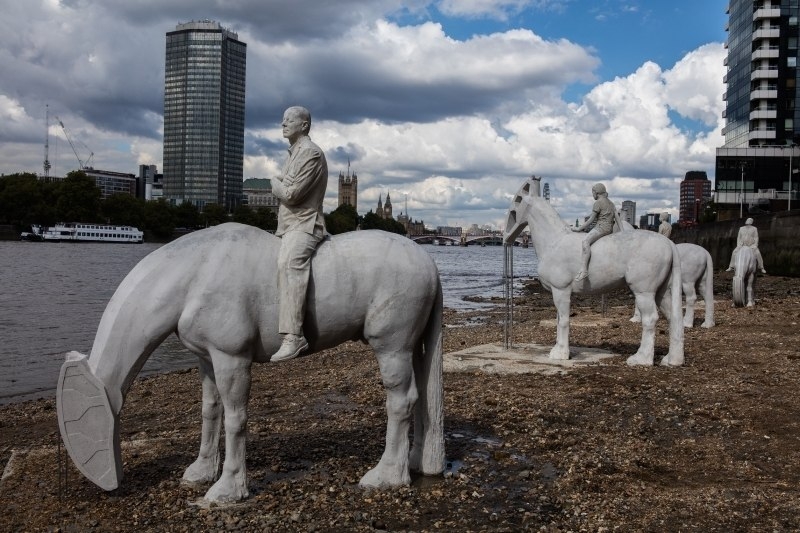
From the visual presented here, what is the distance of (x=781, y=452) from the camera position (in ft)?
23.2

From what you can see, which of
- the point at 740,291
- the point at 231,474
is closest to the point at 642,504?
the point at 231,474

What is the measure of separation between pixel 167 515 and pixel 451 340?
12.2 m

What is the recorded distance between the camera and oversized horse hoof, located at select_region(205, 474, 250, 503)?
18.6 ft

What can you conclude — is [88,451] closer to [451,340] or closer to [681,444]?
[681,444]

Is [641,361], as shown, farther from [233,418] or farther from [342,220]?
[342,220]

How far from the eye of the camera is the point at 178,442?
25.7 feet

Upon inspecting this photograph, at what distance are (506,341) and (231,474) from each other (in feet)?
29.3

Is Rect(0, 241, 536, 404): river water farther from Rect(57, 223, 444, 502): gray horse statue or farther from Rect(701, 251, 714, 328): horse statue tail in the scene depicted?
Rect(701, 251, 714, 328): horse statue tail

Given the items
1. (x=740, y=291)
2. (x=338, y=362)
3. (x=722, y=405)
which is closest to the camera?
(x=722, y=405)

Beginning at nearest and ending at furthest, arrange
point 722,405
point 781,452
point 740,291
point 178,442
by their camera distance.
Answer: point 781,452 → point 178,442 → point 722,405 → point 740,291

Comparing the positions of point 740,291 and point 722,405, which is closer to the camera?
point 722,405

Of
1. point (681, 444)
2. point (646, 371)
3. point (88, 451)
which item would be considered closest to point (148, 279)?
point (88, 451)

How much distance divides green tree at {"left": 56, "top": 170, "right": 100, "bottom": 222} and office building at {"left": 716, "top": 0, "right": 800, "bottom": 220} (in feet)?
281

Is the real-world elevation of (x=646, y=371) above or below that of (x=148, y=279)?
below
